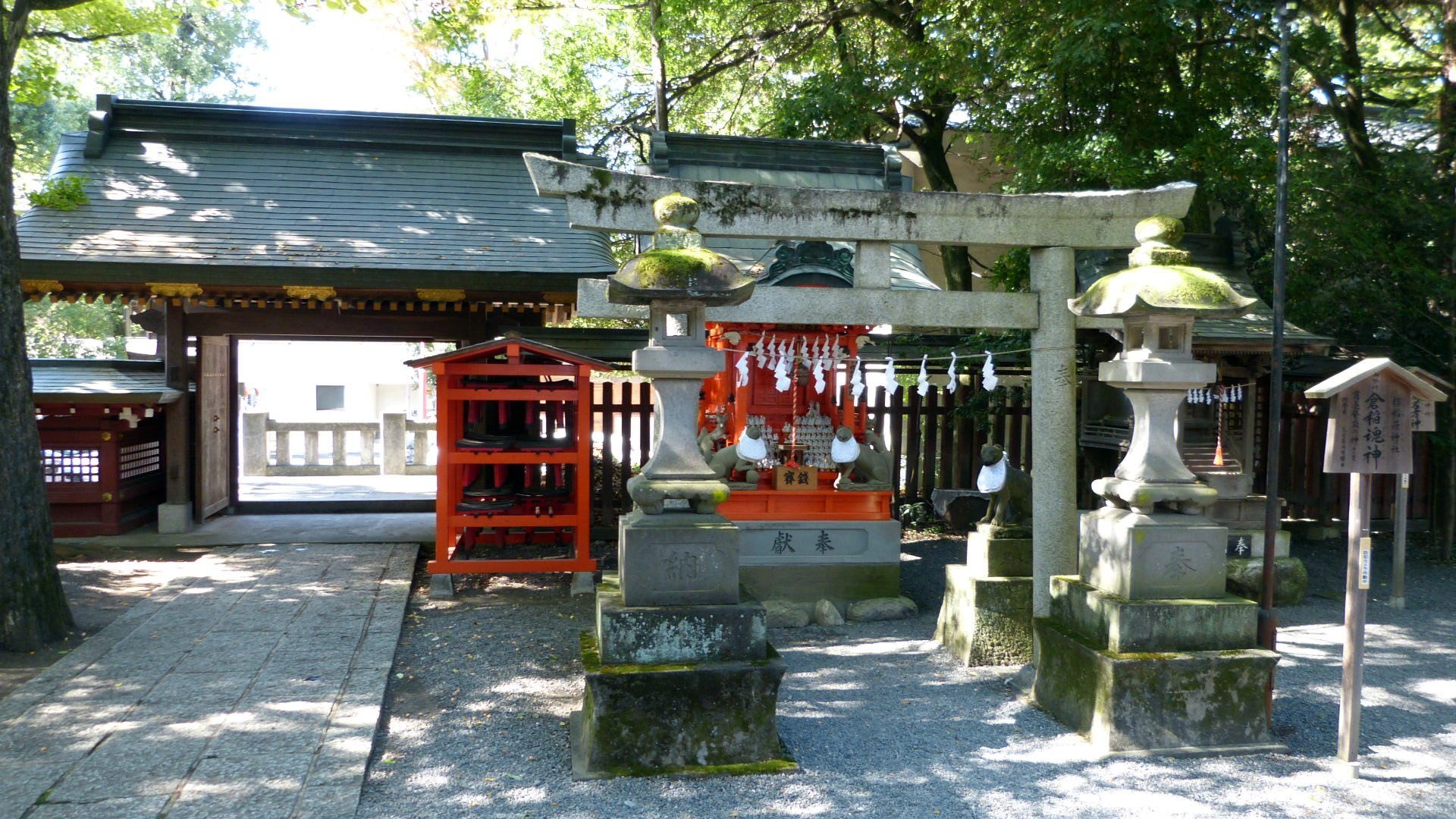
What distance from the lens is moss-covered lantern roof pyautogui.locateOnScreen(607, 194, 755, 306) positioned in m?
4.88

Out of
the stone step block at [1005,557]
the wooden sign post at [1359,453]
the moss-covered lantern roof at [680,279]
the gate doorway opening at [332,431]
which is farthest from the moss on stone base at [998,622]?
the gate doorway opening at [332,431]

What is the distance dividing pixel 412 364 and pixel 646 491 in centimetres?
405

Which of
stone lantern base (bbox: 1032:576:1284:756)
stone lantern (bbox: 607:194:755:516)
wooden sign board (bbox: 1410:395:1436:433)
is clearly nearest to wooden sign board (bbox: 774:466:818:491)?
stone lantern (bbox: 607:194:755:516)

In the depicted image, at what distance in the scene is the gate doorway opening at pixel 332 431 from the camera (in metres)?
13.6

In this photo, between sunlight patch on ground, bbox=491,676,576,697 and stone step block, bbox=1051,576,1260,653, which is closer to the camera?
stone step block, bbox=1051,576,1260,653

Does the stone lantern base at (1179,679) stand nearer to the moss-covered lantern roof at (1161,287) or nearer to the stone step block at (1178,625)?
the stone step block at (1178,625)

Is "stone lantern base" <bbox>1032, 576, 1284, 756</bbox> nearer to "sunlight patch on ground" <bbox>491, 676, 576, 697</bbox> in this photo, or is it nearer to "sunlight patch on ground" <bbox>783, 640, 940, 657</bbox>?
"sunlight patch on ground" <bbox>783, 640, 940, 657</bbox>

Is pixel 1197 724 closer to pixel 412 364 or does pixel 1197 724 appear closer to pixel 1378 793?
pixel 1378 793

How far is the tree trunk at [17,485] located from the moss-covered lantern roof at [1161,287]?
716 cm

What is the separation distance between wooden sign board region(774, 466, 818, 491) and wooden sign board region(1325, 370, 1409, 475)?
14.1 feet

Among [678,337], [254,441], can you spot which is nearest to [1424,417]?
[678,337]

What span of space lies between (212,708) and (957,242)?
5464 millimetres

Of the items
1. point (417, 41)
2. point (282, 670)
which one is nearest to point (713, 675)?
point (282, 670)

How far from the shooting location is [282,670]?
612 centimetres
